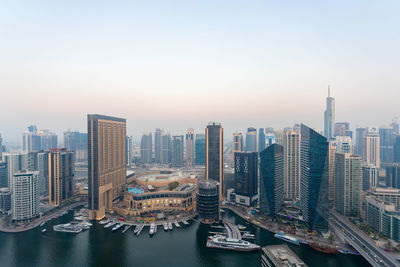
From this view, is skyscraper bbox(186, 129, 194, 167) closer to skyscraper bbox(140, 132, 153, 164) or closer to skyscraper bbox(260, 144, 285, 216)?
skyscraper bbox(140, 132, 153, 164)

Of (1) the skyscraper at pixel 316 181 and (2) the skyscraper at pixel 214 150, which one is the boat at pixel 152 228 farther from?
(1) the skyscraper at pixel 316 181

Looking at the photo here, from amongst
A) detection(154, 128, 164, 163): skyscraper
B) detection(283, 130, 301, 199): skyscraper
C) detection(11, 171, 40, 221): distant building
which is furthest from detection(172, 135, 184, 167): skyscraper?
detection(11, 171, 40, 221): distant building

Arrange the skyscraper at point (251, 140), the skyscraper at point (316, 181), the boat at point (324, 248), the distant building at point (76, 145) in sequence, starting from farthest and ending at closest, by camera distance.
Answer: the distant building at point (76, 145) → the skyscraper at point (251, 140) → the skyscraper at point (316, 181) → the boat at point (324, 248)

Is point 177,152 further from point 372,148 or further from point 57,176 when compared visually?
point 372,148

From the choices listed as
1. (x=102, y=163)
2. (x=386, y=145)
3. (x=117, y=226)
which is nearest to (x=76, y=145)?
(x=102, y=163)

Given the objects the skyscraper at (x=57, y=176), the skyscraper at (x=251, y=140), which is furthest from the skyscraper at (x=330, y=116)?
the skyscraper at (x=57, y=176)
